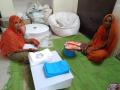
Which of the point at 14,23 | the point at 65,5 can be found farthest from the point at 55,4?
the point at 14,23

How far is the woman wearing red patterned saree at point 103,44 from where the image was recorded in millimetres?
2006

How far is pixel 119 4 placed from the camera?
2006 millimetres

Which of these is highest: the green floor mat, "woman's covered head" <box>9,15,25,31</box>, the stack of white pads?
"woman's covered head" <box>9,15,25,31</box>

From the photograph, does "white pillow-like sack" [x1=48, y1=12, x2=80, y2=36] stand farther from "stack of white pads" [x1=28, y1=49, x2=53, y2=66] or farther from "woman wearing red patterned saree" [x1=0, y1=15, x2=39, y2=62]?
Result: "stack of white pads" [x1=28, y1=49, x2=53, y2=66]

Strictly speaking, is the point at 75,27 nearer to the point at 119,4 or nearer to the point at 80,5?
the point at 80,5

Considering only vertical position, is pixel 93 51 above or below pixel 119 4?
below

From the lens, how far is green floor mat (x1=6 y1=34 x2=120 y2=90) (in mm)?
1726

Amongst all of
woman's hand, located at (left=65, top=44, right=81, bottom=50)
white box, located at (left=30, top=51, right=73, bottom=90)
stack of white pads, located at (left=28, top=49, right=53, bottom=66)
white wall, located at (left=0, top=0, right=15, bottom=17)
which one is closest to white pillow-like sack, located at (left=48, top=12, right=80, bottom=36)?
woman's hand, located at (left=65, top=44, right=81, bottom=50)

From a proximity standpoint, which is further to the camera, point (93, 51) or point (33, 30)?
point (33, 30)

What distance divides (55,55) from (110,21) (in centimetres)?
91

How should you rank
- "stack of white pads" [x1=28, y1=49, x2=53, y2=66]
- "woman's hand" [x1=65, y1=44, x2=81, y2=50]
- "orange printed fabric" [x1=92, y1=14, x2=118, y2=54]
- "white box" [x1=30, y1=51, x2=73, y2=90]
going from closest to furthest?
"white box" [x1=30, y1=51, x2=73, y2=90], "stack of white pads" [x1=28, y1=49, x2=53, y2=66], "orange printed fabric" [x1=92, y1=14, x2=118, y2=54], "woman's hand" [x1=65, y1=44, x2=81, y2=50]

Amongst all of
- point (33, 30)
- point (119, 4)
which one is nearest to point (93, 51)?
point (119, 4)

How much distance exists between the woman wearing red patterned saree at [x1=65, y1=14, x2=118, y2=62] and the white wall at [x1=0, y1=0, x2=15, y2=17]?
1569 millimetres

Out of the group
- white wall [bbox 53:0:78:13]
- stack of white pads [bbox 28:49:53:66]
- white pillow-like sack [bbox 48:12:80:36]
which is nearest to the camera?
stack of white pads [bbox 28:49:53:66]
